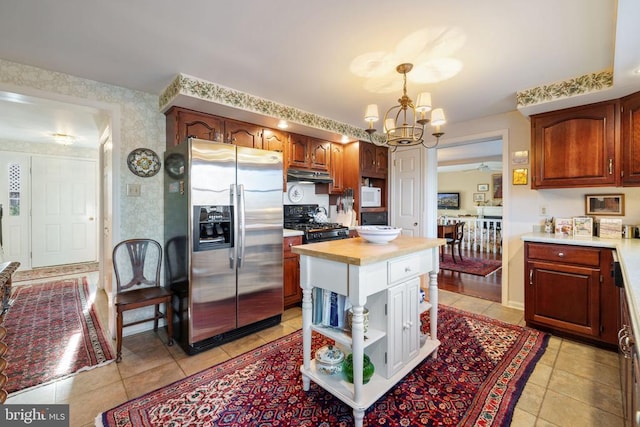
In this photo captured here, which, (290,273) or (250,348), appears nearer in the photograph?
(250,348)

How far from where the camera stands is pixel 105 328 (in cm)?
288

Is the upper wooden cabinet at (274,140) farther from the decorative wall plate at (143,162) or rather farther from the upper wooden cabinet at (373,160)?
the upper wooden cabinet at (373,160)

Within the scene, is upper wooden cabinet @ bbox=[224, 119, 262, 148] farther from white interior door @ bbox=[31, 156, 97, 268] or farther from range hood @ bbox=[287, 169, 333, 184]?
white interior door @ bbox=[31, 156, 97, 268]

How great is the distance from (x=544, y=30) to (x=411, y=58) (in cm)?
85

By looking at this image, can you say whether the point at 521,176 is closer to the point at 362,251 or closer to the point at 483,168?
the point at 362,251

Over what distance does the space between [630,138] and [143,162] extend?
4614mm

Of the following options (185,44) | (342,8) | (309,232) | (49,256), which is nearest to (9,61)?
(185,44)

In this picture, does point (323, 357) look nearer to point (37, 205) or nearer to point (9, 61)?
point (9, 61)

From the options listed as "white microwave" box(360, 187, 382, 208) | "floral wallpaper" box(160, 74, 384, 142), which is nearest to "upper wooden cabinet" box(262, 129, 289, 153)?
"floral wallpaper" box(160, 74, 384, 142)

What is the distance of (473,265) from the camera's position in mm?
5406

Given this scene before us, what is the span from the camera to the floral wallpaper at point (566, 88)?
94.1 inches

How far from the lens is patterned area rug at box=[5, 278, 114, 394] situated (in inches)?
82.6

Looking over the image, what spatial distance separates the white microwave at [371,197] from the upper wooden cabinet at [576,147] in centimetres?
207

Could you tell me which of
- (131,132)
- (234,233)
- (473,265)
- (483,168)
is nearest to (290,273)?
(234,233)
